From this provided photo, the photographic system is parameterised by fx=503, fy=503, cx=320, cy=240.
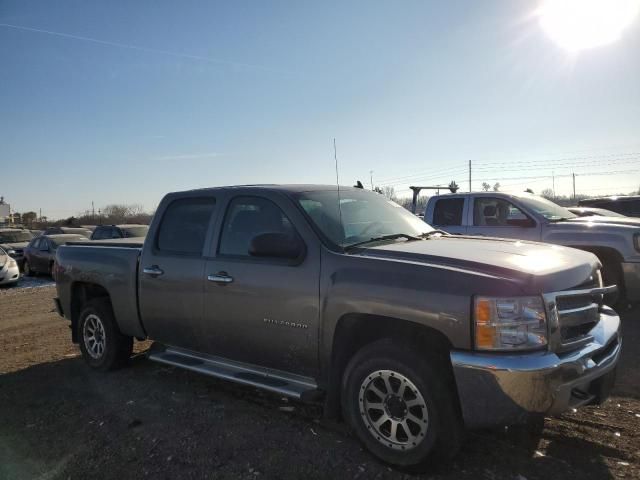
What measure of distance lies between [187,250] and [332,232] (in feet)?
5.21

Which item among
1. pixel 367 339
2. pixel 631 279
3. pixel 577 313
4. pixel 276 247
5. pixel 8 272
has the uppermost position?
pixel 276 247

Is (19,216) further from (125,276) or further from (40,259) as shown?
(125,276)

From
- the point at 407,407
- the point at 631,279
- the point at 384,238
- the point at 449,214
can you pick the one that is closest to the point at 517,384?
the point at 407,407

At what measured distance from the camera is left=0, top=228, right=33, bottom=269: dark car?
1925 cm

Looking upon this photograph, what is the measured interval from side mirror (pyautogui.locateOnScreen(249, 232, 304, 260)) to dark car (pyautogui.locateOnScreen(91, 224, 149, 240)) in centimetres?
1325

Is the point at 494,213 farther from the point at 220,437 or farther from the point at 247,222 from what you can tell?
the point at 220,437

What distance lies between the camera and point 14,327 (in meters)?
8.20

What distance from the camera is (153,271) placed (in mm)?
4855

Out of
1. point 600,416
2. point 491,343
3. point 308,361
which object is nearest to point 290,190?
point 308,361

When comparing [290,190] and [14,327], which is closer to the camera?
[290,190]

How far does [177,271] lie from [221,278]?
64 centimetres

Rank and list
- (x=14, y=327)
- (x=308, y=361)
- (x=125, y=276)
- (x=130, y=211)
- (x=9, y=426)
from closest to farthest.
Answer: (x=308, y=361), (x=9, y=426), (x=125, y=276), (x=14, y=327), (x=130, y=211)

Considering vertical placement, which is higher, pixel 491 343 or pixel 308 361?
pixel 491 343

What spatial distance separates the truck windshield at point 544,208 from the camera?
8.27m
